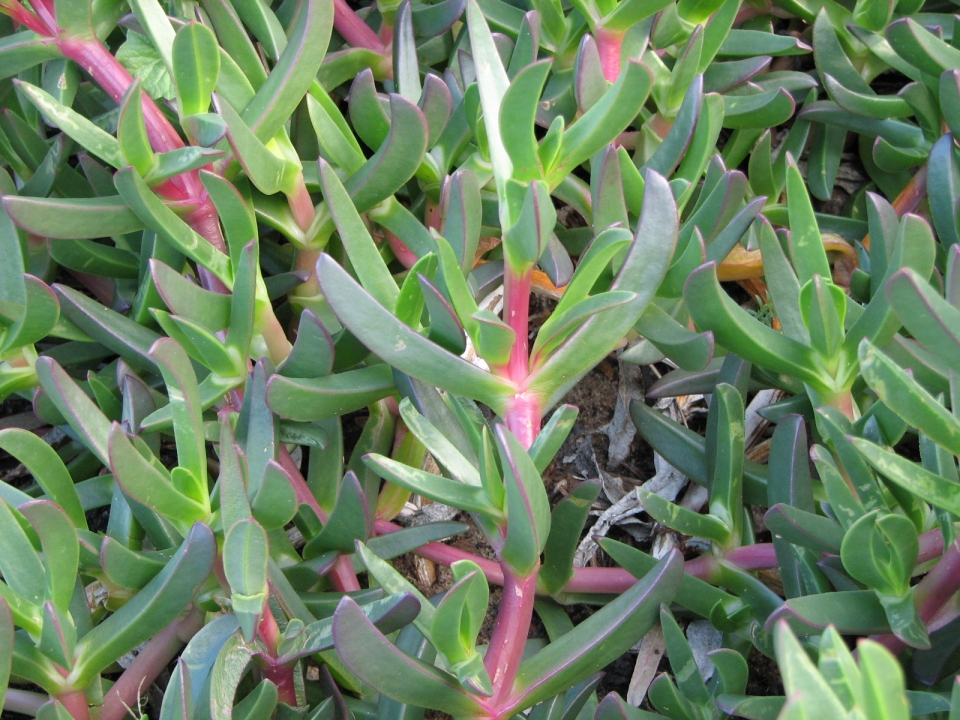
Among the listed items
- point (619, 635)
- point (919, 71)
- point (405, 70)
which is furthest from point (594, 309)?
point (919, 71)

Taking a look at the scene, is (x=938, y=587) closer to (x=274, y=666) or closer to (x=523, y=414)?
(x=523, y=414)

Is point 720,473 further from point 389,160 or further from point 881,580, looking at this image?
point 389,160

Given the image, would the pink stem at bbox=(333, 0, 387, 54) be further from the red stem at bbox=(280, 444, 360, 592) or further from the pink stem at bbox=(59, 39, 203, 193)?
the red stem at bbox=(280, 444, 360, 592)

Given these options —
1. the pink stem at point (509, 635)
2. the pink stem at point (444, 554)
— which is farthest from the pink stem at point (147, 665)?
the pink stem at point (509, 635)

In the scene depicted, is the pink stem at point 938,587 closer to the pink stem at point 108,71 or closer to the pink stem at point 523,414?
the pink stem at point 523,414

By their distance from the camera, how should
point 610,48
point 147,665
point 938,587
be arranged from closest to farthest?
1. point 938,587
2. point 147,665
3. point 610,48

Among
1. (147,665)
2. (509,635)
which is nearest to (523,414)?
(509,635)
